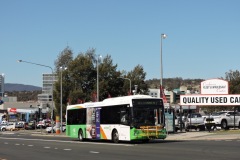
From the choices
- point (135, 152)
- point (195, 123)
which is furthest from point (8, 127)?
point (135, 152)

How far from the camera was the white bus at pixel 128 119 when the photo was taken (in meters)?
29.7

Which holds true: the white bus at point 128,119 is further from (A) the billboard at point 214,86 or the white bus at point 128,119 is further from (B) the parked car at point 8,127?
(B) the parked car at point 8,127

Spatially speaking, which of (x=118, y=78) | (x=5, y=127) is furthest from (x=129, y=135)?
(x=5, y=127)

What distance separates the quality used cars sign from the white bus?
12.1 m

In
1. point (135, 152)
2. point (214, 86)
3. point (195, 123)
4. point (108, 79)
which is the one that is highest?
point (108, 79)

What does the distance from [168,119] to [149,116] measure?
35.8 feet

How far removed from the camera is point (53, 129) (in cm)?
6372

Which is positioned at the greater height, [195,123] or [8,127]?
[195,123]

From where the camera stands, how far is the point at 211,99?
143 feet

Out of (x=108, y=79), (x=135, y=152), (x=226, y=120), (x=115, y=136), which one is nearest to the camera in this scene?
(x=135, y=152)

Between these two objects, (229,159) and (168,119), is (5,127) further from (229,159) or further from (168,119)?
(229,159)

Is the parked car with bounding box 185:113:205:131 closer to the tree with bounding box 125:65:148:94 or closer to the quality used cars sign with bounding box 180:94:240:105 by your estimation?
the quality used cars sign with bounding box 180:94:240:105

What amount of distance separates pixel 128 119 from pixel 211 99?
15817mm

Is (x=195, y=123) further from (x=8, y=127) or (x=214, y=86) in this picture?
(x=8, y=127)
